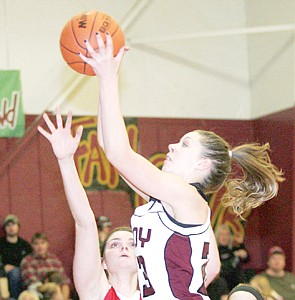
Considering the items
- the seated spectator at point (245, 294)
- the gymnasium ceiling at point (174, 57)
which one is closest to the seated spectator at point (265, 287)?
the gymnasium ceiling at point (174, 57)

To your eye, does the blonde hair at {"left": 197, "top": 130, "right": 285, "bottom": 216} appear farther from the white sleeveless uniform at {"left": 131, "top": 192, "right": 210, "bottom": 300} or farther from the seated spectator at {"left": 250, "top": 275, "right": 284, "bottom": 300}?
the seated spectator at {"left": 250, "top": 275, "right": 284, "bottom": 300}

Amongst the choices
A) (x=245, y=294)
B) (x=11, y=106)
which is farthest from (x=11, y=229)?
(x=245, y=294)

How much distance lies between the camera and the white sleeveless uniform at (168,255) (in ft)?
10.4

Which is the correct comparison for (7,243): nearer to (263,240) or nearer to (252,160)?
(263,240)

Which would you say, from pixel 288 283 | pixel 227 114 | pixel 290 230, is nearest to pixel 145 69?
pixel 227 114

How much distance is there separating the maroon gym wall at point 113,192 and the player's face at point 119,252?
5.46 meters

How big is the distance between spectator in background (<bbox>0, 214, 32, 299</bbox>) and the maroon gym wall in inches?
28.5

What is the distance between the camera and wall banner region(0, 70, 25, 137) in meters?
9.35

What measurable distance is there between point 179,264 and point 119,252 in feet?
3.54

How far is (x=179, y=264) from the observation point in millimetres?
3186

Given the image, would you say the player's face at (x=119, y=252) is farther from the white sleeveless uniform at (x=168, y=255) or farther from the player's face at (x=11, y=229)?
the player's face at (x=11, y=229)

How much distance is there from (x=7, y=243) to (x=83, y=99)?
2581 mm

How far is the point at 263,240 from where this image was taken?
11.3m

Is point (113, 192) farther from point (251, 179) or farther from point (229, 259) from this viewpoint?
point (251, 179)
